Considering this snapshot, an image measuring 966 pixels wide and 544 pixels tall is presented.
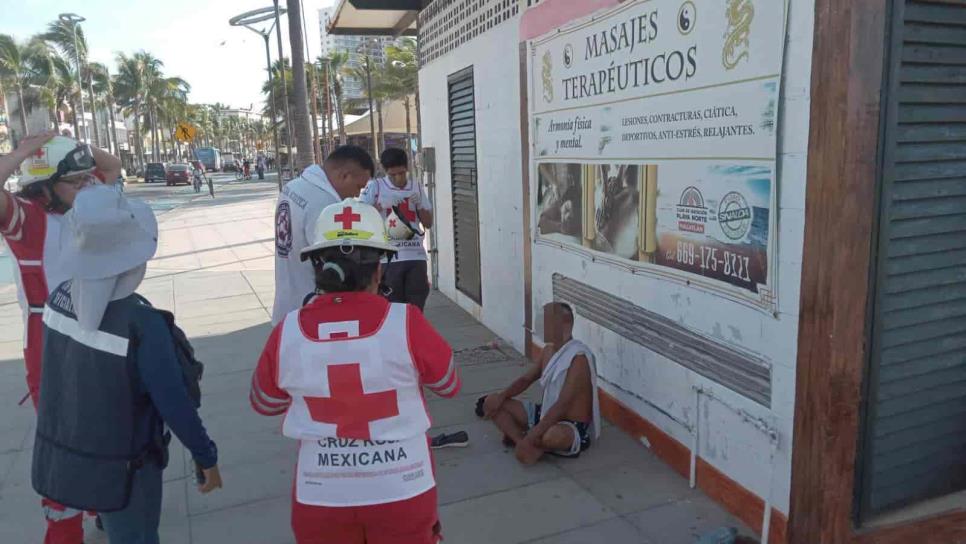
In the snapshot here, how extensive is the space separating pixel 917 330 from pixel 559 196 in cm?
259

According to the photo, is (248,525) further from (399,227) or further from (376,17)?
(376,17)

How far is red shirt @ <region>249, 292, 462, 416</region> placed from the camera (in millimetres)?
1966

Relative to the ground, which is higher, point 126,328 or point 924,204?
point 924,204

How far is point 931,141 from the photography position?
278 cm

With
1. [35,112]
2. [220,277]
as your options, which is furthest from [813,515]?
Result: [35,112]

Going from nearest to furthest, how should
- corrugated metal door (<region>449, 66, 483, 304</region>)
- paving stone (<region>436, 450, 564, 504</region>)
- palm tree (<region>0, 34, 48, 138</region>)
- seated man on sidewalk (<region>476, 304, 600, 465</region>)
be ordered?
paving stone (<region>436, 450, 564, 504</region>) → seated man on sidewalk (<region>476, 304, 600, 465</region>) → corrugated metal door (<region>449, 66, 483, 304</region>) → palm tree (<region>0, 34, 48, 138</region>)

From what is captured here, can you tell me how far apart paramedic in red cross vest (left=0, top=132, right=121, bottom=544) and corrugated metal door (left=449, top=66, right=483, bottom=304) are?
4205mm

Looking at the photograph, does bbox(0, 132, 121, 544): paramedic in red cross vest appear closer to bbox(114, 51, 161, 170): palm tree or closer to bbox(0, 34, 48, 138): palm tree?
bbox(0, 34, 48, 138): palm tree

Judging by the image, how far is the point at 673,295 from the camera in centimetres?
373

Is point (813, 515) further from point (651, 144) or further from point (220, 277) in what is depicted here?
point (220, 277)

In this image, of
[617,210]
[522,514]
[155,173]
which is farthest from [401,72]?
[522,514]

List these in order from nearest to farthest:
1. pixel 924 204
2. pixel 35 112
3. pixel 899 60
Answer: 1. pixel 899 60
2. pixel 924 204
3. pixel 35 112

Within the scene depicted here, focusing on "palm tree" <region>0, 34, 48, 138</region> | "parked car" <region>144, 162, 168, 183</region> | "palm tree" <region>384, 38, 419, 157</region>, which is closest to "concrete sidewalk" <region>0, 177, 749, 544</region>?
"palm tree" <region>384, 38, 419, 157</region>

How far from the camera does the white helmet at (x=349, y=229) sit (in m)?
2.02
